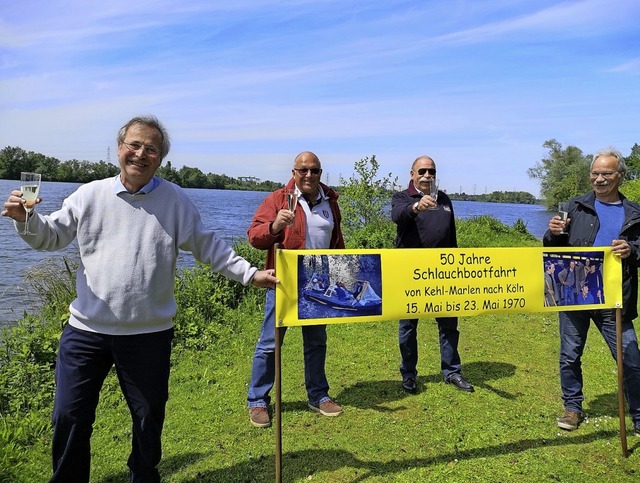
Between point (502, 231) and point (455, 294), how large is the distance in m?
17.8

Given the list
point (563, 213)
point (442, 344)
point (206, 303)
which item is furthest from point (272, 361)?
point (206, 303)

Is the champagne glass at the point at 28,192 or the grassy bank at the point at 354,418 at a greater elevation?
the champagne glass at the point at 28,192

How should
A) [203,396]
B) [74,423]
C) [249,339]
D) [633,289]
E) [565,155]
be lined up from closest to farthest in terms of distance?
[74,423] → [633,289] → [203,396] → [249,339] → [565,155]

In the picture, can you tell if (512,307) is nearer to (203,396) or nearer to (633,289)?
(633,289)

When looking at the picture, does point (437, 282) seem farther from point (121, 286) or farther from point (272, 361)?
point (121, 286)

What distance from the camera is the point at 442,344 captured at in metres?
5.23

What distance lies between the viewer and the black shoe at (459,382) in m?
5.16

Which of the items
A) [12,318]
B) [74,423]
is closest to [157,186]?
[74,423]

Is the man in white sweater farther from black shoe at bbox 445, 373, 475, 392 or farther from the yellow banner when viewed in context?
black shoe at bbox 445, 373, 475, 392

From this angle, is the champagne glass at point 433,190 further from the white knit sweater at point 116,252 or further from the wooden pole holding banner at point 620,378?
the white knit sweater at point 116,252

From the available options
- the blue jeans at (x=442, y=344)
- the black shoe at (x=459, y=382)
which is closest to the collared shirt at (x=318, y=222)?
the blue jeans at (x=442, y=344)

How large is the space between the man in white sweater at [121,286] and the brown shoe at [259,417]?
4.86ft

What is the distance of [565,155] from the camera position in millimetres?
63188

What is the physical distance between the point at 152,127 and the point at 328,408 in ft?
9.71
